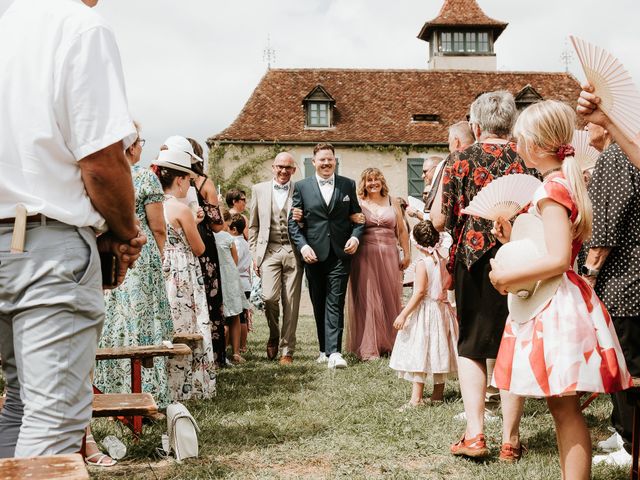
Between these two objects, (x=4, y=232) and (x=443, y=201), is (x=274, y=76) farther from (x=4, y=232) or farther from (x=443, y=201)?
(x=4, y=232)

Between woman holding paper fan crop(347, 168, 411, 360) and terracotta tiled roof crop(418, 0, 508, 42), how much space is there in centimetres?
3561

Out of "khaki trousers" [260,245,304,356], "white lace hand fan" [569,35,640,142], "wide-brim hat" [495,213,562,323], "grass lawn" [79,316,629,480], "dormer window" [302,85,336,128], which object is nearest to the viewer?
"white lace hand fan" [569,35,640,142]

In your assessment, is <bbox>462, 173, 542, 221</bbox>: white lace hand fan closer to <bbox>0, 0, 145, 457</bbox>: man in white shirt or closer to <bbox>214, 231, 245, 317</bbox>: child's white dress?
<bbox>0, 0, 145, 457</bbox>: man in white shirt

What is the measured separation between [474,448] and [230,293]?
5525mm

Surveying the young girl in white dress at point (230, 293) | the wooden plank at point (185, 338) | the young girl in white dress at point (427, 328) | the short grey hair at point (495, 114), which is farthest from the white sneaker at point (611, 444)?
the young girl in white dress at point (230, 293)

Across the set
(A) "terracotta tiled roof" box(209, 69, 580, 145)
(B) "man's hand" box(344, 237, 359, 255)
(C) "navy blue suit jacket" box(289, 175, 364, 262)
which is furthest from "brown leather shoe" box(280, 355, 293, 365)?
(A) "terracotta tiled roof" box(209, 69, 580, 145)

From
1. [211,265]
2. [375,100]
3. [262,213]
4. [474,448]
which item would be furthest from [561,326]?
[375,100]

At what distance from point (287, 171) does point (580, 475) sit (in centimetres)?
686

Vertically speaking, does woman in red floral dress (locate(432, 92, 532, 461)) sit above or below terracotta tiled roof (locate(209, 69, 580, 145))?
below

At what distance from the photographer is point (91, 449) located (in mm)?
4500

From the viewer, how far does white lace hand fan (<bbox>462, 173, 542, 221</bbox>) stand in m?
3.76

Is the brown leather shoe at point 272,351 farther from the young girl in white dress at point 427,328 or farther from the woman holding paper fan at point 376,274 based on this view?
the young girl in white dress at point 427,328

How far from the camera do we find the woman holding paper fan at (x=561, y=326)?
10.7ft

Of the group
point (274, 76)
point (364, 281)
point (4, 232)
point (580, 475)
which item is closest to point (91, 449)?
point (4, 232)
